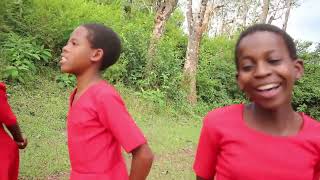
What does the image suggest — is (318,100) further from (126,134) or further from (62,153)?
(126,134)

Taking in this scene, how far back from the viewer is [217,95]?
46.9ft

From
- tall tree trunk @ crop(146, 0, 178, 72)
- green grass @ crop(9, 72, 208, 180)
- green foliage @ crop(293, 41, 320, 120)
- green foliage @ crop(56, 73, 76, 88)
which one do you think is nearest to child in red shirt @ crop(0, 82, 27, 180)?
green grass @ crop(9, 72, 208, 180)

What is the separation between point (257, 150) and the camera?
1.71 m

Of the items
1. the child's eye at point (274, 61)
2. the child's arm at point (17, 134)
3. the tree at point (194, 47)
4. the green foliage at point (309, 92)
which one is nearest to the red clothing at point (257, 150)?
the child's eye at point (274, 61)

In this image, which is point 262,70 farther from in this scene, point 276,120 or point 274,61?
point 276,120

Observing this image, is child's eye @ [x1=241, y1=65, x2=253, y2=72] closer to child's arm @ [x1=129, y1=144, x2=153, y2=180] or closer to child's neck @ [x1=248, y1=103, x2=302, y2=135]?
child's neck @ [x1=248, y1=103, x2=302, y2=135]

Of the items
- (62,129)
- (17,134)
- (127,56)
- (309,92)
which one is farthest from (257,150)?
(309,92)

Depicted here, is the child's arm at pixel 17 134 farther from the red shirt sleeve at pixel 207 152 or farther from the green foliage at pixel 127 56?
the green foliage at pixel 127 56

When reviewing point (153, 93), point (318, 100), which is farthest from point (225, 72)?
point (153, 93)

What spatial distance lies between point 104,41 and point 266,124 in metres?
1.11

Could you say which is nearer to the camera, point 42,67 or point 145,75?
point 42,67

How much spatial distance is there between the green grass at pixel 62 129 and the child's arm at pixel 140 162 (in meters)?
3.20

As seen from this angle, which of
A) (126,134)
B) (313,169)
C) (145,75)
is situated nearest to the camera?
(313,169)

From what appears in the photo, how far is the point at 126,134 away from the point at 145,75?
9815 millimetres
